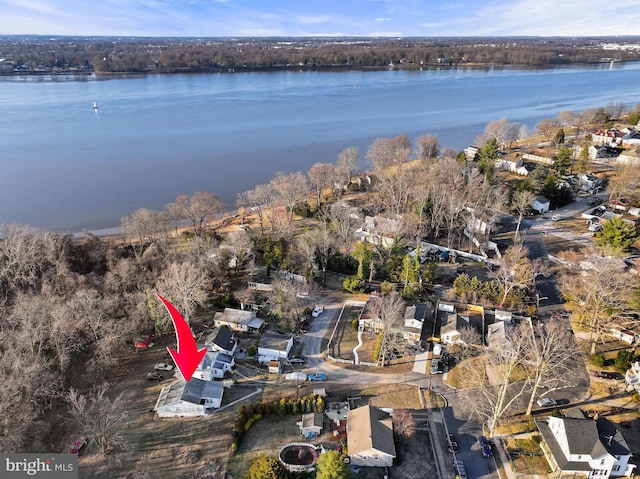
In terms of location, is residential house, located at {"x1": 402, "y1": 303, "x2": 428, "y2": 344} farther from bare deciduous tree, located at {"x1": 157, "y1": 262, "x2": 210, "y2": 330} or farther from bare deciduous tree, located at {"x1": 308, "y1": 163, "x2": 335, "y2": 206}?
bare deciduous tree, located at {"x1": 308, "y1": 163, "x2": 335, "y2": 206}

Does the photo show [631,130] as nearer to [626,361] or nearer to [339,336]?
[626,361]

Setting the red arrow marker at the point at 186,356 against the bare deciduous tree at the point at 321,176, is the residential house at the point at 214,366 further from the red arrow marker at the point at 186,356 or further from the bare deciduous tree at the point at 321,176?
the bare deciduous tree at the point at 321,176

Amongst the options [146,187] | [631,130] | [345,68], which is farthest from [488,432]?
[345,68]

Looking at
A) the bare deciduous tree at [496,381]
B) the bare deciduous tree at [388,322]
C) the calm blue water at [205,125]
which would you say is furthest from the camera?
the calm blue water at [205,125]

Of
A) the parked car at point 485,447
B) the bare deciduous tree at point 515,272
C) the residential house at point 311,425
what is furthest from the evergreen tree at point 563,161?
the residential house at point 311,425

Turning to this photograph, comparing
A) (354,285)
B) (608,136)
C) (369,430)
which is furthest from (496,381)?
(608,136)

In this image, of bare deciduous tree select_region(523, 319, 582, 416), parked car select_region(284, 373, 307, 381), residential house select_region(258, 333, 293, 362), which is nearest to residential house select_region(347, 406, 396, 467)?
parked car select_region(284, 373, 307, 381)

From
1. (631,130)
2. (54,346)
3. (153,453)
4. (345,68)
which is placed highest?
(345,68)
